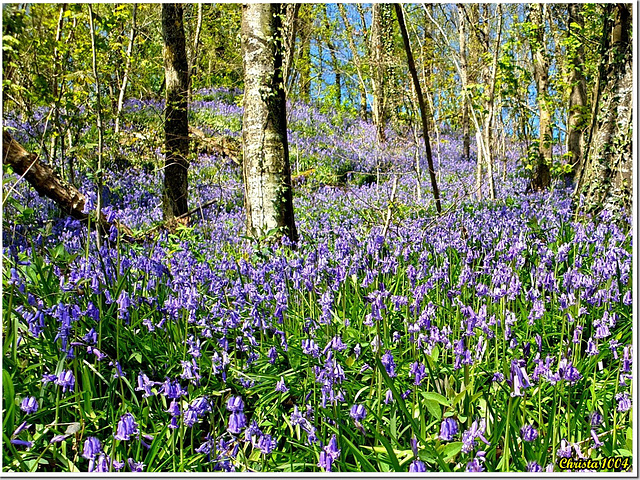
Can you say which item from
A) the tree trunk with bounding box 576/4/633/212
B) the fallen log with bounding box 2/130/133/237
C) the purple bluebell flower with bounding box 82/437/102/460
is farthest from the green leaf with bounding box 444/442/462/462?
the tree trunk with bounding box 576/4/633/212

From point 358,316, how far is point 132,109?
11.2 metres

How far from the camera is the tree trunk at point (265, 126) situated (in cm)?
411

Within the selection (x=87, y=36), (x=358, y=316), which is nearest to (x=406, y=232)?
(x=358, y=316)

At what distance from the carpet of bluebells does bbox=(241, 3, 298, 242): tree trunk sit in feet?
1.17

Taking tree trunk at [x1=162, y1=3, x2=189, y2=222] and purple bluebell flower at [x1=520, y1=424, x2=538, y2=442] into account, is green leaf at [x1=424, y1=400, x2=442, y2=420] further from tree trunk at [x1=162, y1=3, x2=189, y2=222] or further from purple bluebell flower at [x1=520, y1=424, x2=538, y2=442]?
tree trunk at [x1=162, y1=3, x2=189, y2=222]

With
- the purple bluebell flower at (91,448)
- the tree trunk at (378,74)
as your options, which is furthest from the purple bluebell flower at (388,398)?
the tree trunk at (378,74)

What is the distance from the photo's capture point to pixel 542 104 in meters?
7.63

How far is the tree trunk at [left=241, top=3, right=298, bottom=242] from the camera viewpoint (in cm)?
411

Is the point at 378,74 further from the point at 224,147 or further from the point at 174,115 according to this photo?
the point at 174,115

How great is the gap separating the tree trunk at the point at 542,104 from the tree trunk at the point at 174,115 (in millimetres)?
4551

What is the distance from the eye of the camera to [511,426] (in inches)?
69.3

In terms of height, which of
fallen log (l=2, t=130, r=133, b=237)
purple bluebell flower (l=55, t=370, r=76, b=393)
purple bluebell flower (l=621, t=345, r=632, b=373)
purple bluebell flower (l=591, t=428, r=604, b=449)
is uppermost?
fallen log (l=2, t=130, r=133, b=237)

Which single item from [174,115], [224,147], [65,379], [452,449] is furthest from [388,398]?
[224,147]

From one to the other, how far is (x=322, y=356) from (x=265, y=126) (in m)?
2.30
